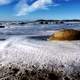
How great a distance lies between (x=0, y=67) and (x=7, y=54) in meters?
1.02

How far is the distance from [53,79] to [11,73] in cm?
68

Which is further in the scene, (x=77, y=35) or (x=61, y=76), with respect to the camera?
(x=77, y=35)

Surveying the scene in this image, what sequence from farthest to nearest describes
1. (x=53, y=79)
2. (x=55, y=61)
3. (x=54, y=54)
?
(x=54, y=54) → (x=55, y=61) → (x=53, y=79)

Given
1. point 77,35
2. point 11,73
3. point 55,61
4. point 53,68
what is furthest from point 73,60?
point 77,35

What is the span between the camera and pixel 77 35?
7.62 metres

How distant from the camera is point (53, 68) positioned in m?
3.83

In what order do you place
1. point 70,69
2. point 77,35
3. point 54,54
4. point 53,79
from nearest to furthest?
point 53,79 < point 70,69 < point 54,54 < point 77,35

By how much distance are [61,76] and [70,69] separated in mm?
349

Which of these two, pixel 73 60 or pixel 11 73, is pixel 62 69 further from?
pixel 11 73

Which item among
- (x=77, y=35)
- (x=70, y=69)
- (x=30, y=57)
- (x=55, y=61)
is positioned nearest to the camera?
(x=70, y=69)

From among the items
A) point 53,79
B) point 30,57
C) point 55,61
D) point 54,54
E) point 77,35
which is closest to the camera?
point 53,79

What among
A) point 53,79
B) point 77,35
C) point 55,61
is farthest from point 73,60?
point 77,35

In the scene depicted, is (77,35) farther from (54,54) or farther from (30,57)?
(30,57)

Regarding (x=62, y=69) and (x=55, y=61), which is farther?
(x=55, y=61)
